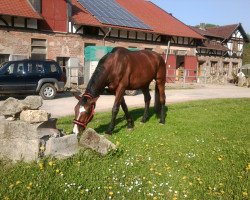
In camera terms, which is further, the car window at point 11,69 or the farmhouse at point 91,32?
the farmhouse at point 91,32

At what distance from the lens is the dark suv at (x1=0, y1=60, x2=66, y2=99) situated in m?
16.4

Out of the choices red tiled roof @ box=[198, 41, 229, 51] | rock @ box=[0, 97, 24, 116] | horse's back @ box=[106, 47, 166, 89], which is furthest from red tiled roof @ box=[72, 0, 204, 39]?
rock @ box=[0, 97, 24, 116]

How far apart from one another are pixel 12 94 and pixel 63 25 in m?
10.0

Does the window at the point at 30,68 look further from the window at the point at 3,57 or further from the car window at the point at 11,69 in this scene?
the window at the point at 3,57

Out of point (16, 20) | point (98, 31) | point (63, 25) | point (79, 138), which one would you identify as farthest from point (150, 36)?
point (79, 138)

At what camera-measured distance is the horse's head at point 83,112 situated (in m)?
6.86

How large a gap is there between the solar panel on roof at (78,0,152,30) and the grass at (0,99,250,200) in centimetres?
2069

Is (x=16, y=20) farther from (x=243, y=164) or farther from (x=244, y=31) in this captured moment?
(x=244, y=31)

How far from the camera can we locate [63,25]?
2509 cm

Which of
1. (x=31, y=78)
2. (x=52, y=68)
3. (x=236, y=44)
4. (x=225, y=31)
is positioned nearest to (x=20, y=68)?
(x=31, y=78)

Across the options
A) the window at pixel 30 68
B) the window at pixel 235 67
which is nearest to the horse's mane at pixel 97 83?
the window at pixel 30 68

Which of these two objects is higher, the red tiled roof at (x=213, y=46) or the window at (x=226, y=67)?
the red tiled roof at (x=213, y=46)

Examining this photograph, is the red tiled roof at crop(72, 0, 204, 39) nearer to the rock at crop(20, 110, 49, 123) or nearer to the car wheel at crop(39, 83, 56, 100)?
the car wheel at crop(39, 83, 56, 100)

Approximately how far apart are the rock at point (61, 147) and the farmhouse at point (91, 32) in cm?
1780
